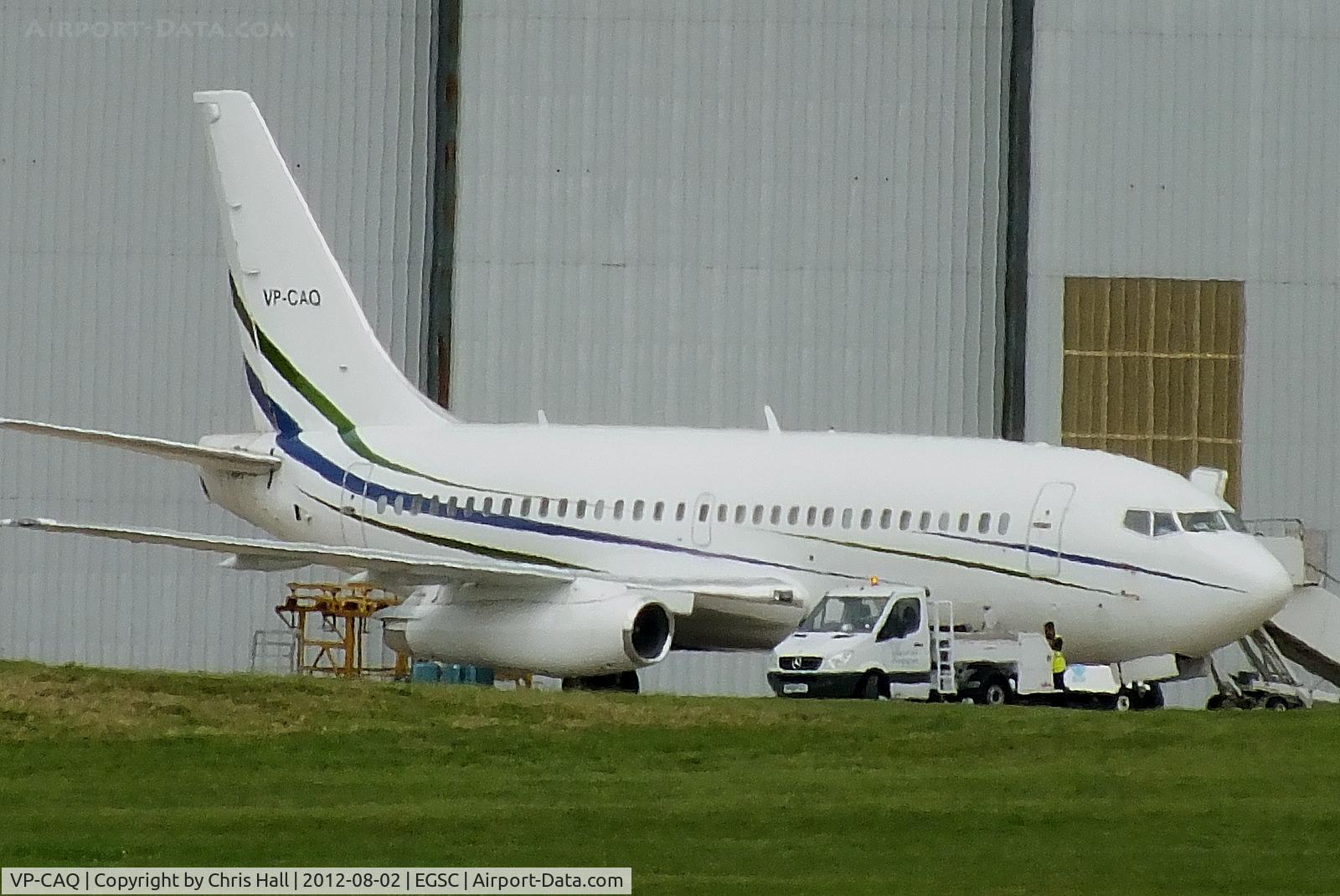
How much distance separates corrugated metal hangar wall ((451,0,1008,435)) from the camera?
51.1 meters

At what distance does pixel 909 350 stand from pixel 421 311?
29.0 feet

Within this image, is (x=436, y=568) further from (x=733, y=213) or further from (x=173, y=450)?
(x=733, y=213)

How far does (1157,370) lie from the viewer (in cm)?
5138

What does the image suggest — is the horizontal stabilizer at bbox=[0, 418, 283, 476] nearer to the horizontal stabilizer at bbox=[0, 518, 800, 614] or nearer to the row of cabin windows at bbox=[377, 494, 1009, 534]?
the horizontal stabilizer at bbox=[0, 518, 800, 614]

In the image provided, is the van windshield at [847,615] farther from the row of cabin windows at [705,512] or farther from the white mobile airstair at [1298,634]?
the white mobile airstair at [1298,634]

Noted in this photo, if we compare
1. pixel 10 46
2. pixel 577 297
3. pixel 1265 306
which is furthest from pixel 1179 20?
pixel 10 46

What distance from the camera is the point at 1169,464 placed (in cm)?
5134

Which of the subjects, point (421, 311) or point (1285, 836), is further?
point (421, 311)

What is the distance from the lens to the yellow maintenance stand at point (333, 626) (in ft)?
164

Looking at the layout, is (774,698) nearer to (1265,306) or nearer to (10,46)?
(1265,306)

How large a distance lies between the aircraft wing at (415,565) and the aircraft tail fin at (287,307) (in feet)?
18.8

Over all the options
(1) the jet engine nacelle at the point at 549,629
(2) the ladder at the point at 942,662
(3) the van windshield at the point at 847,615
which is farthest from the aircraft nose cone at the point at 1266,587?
(1) the jet engine nacelle at the point at 549,629

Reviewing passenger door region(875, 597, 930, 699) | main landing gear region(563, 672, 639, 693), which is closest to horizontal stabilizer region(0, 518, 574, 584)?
main landing gear region(563, 672, 639, 693)

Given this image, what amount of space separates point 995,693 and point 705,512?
18.5 feet
